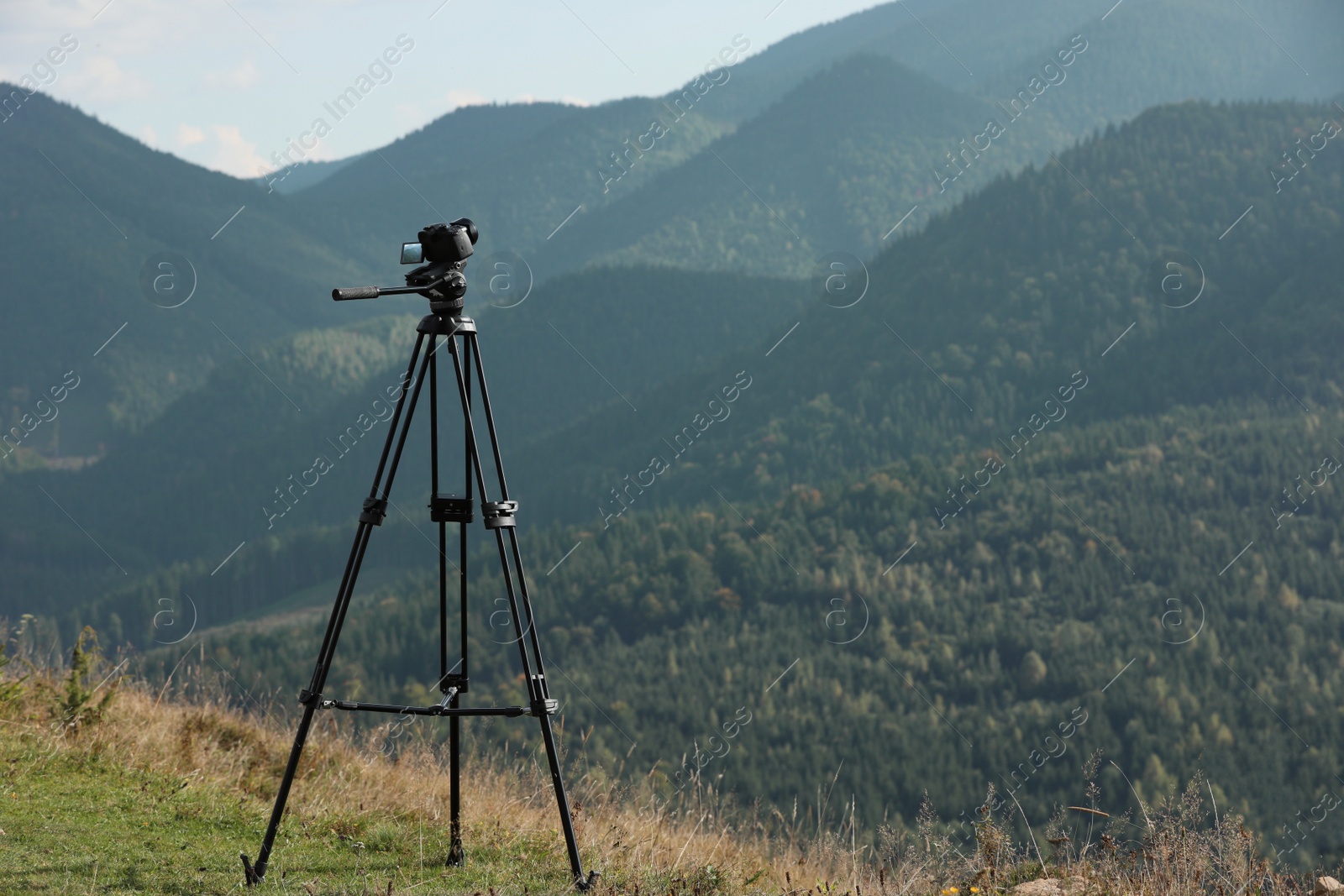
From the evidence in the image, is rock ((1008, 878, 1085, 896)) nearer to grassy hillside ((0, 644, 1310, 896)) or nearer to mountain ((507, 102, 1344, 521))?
grassy hillside ((0, 644, 1310, 896))

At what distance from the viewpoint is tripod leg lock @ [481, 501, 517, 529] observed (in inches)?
167

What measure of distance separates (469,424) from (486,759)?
3980mm

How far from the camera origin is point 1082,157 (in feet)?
399

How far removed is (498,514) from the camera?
14.2 feet

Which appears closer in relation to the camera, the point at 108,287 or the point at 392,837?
the point at 392,837

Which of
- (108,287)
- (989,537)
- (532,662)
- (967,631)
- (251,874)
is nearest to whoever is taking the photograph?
(251,874)

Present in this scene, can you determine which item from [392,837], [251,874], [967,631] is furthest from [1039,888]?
[967,631]

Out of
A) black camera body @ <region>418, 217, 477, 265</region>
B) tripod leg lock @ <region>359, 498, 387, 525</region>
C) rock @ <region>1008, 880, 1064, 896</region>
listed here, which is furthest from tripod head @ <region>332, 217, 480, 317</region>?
rock @ <region>1008, 880, 1064, 896</region>

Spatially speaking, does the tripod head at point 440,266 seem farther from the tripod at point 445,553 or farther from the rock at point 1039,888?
the rock at point 1039,888

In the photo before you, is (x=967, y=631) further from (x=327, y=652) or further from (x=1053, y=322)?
(x=1053, y=322)

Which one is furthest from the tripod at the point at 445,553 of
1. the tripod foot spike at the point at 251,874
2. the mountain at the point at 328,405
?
the mountain at the point at 328,405

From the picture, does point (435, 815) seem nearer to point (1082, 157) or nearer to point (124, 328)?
point (1082, 157)

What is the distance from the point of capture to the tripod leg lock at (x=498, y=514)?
4.25 meters

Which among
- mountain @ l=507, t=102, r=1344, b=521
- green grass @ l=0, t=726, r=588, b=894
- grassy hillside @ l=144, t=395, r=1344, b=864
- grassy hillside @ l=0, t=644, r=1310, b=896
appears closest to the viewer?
green grass @ l=0, t=726, r=588, b=894
